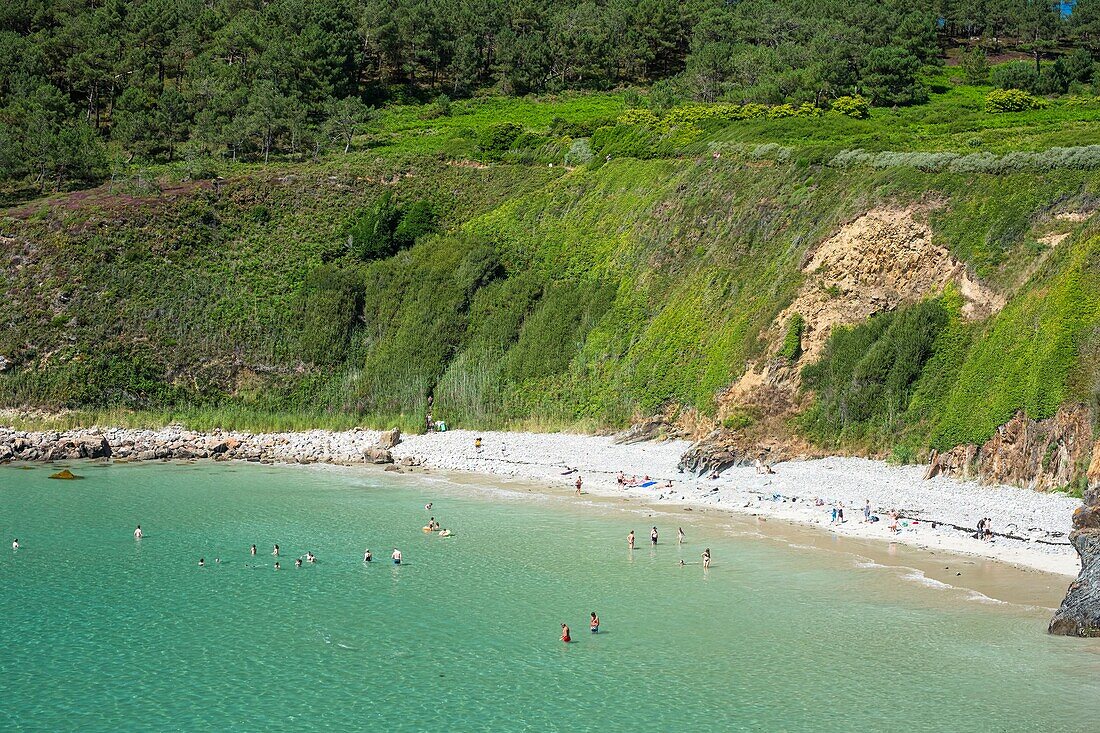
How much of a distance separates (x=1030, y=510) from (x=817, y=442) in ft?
42.0

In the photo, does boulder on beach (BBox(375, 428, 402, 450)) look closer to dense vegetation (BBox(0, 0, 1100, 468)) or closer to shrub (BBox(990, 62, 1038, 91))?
dense vegetation (BBox(0, 0, 1100, 468))

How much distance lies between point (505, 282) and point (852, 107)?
3903 centimetres

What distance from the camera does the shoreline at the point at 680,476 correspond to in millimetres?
35031

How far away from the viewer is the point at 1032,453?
38.9 meters

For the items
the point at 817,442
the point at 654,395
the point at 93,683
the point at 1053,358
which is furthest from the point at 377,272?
the point at 93,683

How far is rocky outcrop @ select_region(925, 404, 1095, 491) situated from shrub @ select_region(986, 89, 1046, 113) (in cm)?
5872

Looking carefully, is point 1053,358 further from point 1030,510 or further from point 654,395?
point 654,395

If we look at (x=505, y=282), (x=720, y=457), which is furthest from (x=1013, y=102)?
(x=720, y=457)

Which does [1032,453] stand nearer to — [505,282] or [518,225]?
[505,282]

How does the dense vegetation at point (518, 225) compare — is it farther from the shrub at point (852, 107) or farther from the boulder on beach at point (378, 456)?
the boulder on beach at point (378, 456)

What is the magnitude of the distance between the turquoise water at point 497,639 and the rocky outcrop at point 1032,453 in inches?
417

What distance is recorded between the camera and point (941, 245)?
51438 mm

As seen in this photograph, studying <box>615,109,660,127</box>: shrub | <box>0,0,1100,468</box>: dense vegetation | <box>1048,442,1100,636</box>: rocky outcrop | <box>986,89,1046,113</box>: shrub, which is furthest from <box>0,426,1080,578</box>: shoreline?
<box>986,89,1046,113</box>: shrub

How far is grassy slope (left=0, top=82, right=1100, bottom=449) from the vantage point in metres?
53.6
